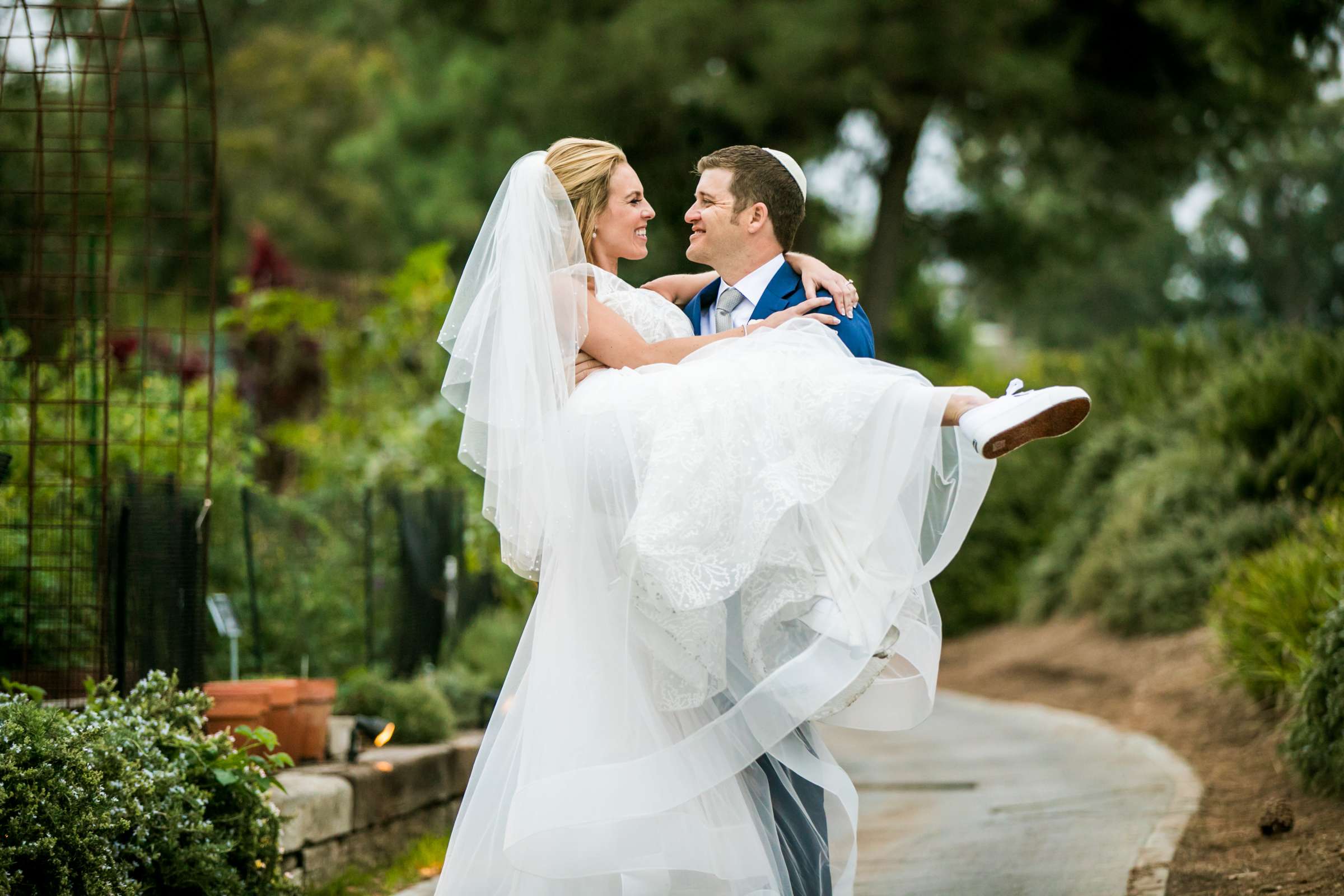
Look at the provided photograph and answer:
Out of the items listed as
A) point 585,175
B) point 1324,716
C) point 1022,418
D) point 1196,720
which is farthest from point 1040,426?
point 1196,720

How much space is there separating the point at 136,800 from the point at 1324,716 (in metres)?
4.41

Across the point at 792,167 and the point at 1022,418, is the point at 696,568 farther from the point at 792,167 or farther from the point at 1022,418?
the point at 792,167

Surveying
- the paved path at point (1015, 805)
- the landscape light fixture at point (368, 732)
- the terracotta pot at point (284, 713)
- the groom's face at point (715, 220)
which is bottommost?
the paved path at point (1015, 805)

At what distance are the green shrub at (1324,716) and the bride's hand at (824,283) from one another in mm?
2750

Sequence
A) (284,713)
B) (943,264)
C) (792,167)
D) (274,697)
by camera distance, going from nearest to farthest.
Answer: (792,167) < (274,697) < (284,713) < (943,264)

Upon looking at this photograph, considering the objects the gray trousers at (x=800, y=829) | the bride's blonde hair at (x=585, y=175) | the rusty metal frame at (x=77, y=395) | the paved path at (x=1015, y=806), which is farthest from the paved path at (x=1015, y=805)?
the rusty metal frame at (x=77, y=395)

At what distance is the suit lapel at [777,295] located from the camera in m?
3.83

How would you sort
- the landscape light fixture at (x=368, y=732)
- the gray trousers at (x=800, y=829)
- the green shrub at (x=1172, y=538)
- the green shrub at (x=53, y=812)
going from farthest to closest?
1. the green shrub at (x=1172, y=538)
2. the landscape light fixture at (x=368, y=732)
3. the gray trousers at (x=800, y=829)
4. the green shrub at (x=53, y=812)

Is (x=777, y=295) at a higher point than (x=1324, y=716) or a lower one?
higher

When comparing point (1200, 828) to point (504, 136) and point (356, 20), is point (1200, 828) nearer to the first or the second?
point (504, 136)

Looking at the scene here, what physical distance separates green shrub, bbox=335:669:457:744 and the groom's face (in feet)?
10.3

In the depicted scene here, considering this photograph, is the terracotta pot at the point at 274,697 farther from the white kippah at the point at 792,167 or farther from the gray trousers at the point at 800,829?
the white kippah at the point at 792,167

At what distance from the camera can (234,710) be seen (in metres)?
4.98

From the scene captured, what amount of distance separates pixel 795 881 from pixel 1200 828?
2.89m
